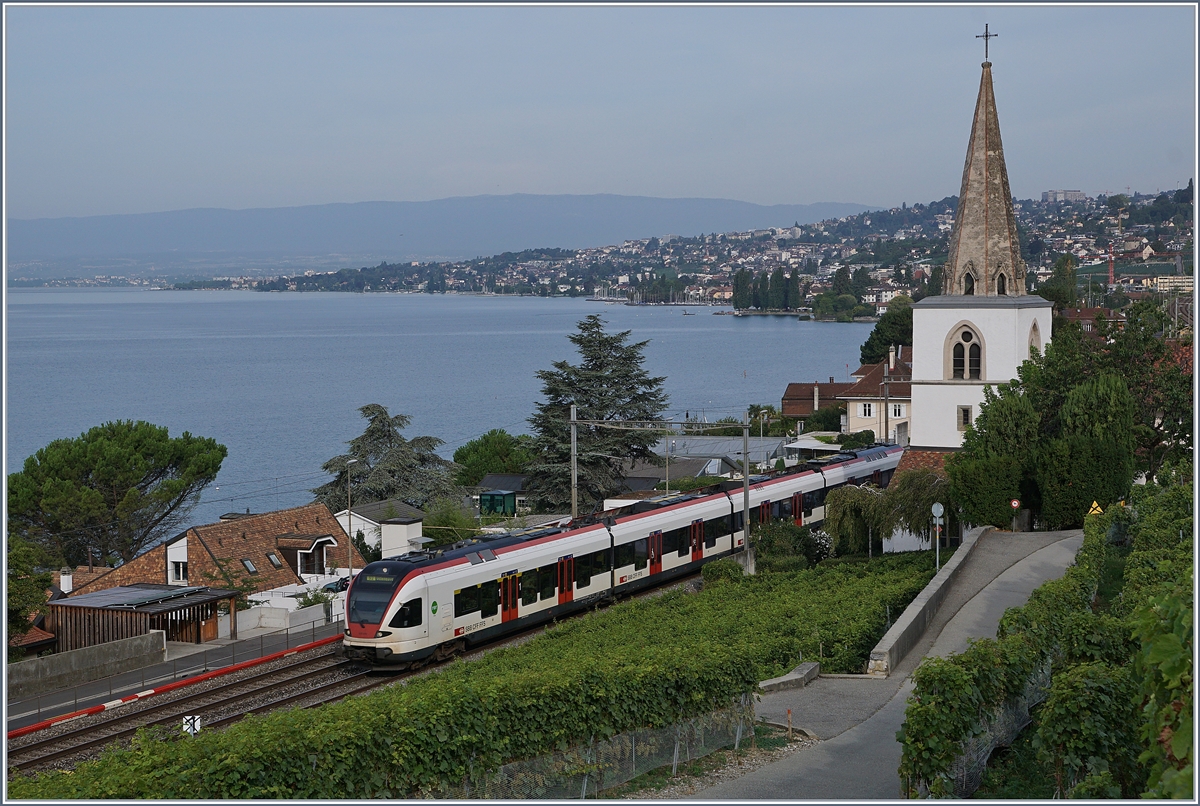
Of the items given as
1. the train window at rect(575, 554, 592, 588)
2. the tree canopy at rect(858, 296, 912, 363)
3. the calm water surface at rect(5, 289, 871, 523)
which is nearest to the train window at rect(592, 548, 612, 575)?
the train window at rect(575, 554, 592, 588)

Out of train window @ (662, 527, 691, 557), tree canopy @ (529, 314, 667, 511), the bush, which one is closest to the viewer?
the bush

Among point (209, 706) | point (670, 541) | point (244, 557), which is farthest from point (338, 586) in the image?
Answer: point (209, 706)

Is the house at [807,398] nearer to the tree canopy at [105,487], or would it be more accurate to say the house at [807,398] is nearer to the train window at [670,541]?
the tree canopy at [105,487]

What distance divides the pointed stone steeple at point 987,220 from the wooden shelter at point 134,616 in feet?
78.7

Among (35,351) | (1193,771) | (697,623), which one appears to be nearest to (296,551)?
(697,623)

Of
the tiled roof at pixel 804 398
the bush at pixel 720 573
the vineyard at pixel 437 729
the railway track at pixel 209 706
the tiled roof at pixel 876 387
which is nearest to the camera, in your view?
the vineyard at pixel 437 729

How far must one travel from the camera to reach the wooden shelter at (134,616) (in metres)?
28.0

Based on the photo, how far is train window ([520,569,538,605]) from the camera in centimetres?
2627

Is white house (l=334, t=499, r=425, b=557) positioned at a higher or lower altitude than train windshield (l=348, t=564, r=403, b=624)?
lower

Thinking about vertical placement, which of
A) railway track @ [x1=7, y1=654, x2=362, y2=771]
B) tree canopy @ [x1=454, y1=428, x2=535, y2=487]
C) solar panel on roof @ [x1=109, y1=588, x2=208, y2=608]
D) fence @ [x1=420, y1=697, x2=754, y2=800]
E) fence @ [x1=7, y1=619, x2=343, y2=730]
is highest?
fence @ [x1=420, y1=697, x2=754, y2=800]

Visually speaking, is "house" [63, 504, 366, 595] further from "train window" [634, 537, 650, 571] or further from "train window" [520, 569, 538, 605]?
"train window" [634, 537, 650, 571]

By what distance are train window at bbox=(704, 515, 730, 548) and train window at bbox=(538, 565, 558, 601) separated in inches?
273

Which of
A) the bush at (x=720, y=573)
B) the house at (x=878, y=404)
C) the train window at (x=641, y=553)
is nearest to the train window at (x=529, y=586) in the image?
the train window at (x=641, y=553)

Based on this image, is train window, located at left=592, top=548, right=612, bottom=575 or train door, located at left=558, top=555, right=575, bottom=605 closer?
train door, located at left=558, top=555, right=575, bottom=605
